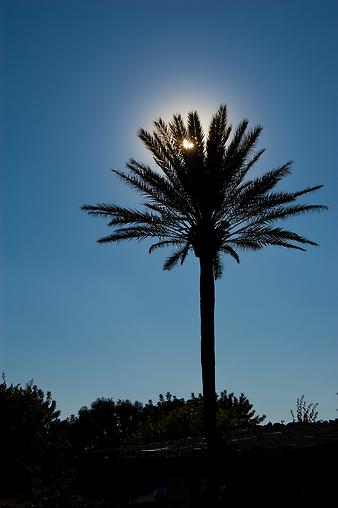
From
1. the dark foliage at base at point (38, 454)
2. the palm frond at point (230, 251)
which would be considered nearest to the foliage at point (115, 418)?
the dark foliage at base at point (38, 454)

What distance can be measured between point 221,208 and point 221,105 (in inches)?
134

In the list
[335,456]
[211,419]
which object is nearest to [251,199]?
[211,419]

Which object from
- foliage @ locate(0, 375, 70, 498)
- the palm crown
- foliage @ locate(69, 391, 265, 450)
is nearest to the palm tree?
the palm crown

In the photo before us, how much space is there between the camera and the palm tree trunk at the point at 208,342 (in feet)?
56.9

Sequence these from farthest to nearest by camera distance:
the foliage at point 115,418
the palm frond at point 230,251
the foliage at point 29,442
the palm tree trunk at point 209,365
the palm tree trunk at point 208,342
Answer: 1. the foliage at point 115,418
2. the foliage at point 29,442
3. the palm frond at point 230,251
4. the palm tree trunk at point 208,342
5. the palm tree trunk at point 209,365

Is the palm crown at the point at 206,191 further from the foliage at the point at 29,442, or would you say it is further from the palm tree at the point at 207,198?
the foliage at the point at 29,442

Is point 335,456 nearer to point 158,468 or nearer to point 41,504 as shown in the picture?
point 158,468

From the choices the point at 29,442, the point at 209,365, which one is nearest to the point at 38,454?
the point at 29,442

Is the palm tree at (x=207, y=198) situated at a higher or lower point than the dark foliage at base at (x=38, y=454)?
higher

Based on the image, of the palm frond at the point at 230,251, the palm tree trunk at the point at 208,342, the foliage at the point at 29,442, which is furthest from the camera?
the foliage at the point at 29,442

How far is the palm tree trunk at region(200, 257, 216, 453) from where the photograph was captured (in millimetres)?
17328

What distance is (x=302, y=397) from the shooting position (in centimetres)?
3862

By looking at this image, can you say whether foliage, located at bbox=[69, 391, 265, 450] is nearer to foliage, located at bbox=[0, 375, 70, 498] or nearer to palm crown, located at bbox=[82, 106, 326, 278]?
foliage, located at bbox=[0, 375, 70, 498]

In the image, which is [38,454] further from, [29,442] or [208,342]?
[208,342]
